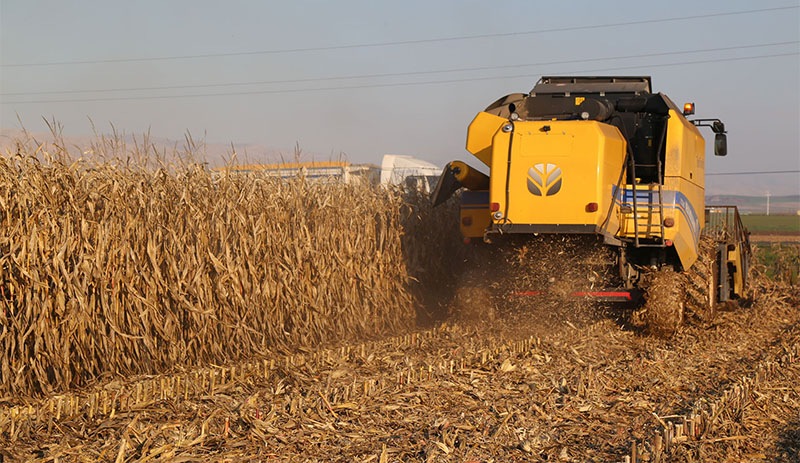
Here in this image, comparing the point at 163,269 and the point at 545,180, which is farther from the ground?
the point at 545,180

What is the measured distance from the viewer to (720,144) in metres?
12.6

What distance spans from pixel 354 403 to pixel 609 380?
2.41 metres

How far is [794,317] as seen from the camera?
544 inches

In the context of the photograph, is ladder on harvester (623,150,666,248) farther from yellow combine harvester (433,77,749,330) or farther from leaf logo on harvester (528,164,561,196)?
leaf logo on harvester (528,164,561,196)

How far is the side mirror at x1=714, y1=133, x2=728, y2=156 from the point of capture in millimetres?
12555

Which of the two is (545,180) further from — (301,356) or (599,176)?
(301,356)

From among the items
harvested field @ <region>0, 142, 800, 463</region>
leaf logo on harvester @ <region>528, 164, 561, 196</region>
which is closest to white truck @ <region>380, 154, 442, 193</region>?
harvested field @ <region>0, 142, 800, 463</region>

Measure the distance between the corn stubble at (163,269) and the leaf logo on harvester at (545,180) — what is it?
2.45 metres

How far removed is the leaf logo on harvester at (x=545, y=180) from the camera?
9.96 m

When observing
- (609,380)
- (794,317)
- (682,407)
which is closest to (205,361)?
(609,380)

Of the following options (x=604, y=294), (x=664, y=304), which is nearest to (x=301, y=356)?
(x=604, y=294)

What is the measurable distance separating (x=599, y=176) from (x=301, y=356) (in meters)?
3.75

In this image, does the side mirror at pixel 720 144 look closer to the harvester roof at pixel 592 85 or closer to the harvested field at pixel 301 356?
the harvester roof at pixel 592 85

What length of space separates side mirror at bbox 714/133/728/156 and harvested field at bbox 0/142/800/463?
7.77 feet
